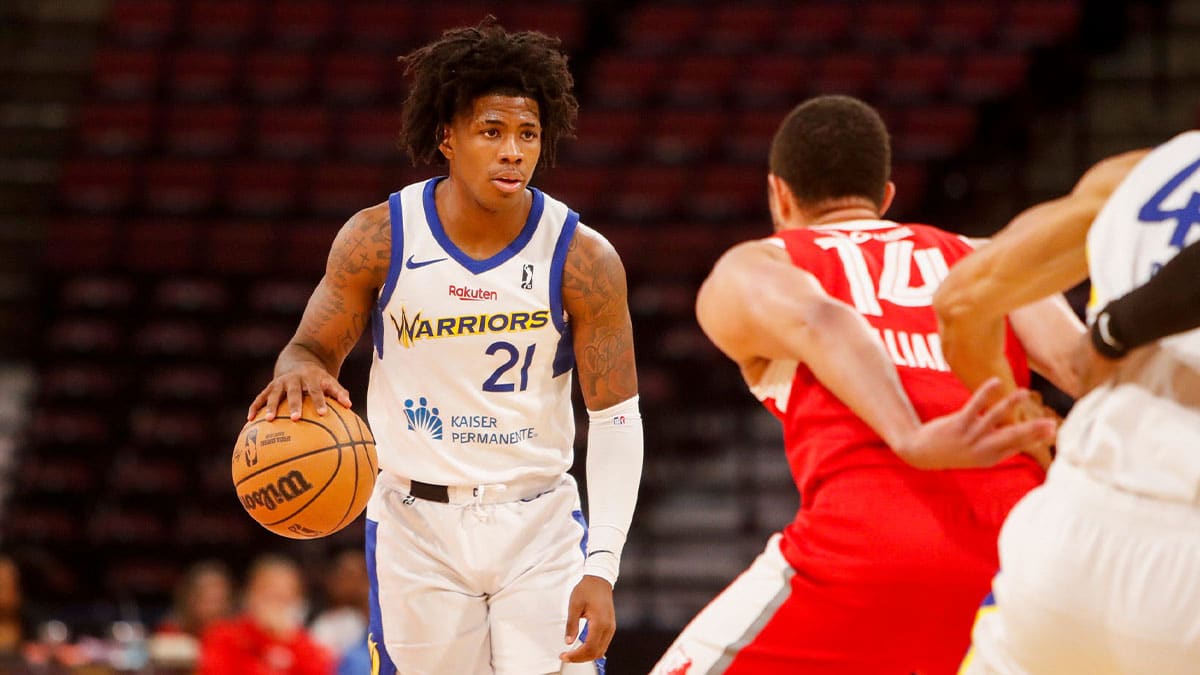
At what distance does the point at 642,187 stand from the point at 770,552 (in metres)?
8.65

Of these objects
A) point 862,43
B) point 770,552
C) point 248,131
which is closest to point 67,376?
point 248,131

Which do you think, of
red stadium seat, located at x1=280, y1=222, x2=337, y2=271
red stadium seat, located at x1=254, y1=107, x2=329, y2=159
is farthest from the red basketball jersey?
red stadium seat, located at x1=254, y1=107, x2=329, y2=159

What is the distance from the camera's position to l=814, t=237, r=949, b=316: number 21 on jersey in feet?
11.8

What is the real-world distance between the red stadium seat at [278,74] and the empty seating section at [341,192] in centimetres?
2

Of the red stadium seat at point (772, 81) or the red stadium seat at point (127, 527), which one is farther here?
the red stadium seat at point (772, 81)

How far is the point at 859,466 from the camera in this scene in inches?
135

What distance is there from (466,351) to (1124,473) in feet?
5.81

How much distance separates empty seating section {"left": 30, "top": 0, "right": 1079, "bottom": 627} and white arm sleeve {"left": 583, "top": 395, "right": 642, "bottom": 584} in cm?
514

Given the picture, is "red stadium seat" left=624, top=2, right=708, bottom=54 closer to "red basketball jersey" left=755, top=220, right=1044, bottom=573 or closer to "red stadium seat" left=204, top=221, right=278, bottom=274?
"red stadium seat" left=204, top=221, right=278, bottom=274

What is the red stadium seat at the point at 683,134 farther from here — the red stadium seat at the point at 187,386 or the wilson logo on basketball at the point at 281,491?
the wilson logo on basketball at the point at 281,491

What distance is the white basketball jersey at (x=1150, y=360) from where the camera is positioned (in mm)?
2590

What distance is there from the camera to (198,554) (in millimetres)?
10383

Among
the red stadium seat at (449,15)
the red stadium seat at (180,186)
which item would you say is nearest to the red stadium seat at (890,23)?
the red stadium seat at (449,15)

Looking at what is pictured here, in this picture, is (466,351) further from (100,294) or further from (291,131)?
(291,131)
